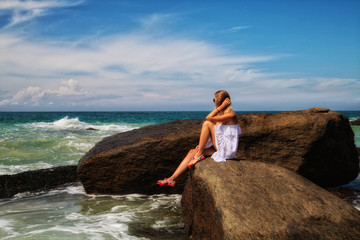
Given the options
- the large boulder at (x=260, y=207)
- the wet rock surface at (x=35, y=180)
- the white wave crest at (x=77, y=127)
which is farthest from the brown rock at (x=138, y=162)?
the white wave crest at (x=77, y=127)

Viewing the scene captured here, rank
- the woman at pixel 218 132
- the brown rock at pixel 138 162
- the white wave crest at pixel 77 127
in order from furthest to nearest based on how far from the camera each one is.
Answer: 1. the white wave crest at pixel 77 127
2. the brown rock at pixel 138 162
3. the woman at pixel 218 132

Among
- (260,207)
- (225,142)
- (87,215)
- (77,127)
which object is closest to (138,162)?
(87,215)

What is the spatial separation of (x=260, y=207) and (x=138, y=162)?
3.39 m

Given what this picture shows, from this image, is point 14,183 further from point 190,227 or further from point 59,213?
point 190,227

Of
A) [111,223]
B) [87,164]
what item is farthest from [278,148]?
[87,164]

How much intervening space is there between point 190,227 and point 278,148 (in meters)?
2.68

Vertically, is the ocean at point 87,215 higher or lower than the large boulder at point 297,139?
lower

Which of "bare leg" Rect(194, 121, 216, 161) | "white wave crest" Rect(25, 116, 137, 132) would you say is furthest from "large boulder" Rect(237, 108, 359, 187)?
"white wave crest" Rect(25, 116, 137, 132)

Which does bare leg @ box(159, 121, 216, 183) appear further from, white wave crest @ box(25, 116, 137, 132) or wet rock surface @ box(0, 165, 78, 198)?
white wave crest @ box(25, 116, 137, 132)

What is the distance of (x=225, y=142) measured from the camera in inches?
191

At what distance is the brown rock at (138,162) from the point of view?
6.26m

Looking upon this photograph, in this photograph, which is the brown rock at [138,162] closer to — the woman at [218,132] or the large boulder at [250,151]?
the large boulder at [250,151]

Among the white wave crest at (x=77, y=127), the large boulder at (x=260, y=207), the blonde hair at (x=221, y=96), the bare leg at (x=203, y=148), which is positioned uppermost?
the blonde hair at (x=221, y=96)

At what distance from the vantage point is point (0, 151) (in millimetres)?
13305
